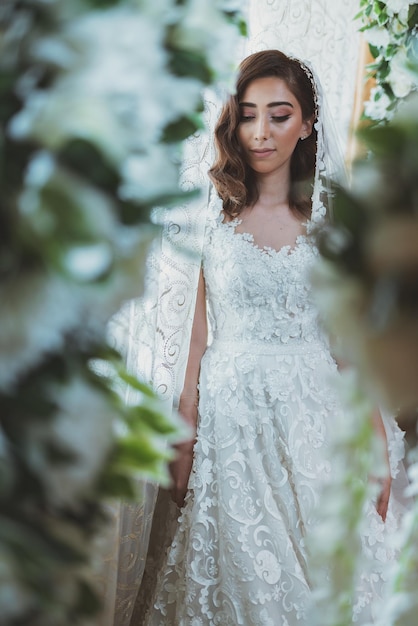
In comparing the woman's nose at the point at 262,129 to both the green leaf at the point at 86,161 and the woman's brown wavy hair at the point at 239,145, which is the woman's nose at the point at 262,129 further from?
the green leaf at the point at 86,161

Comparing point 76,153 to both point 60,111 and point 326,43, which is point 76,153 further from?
point 326,43

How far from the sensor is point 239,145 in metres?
1.75

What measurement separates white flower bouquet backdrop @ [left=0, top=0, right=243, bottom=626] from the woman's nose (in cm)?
135

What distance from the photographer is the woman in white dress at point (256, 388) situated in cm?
154

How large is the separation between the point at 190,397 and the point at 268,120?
637mm

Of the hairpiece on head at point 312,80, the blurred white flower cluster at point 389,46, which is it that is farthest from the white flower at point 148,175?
the blurred white flower cluster at point 389,46

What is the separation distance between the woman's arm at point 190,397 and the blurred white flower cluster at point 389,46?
659mm

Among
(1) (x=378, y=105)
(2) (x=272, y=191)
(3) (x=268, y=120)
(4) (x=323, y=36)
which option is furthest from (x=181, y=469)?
(4) (x=323, y=36)

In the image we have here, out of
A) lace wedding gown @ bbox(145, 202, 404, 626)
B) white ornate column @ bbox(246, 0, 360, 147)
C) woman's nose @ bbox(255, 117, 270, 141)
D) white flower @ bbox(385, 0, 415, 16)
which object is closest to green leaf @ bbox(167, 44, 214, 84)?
lace wedding gown @ bbox(145, 202, 404, 626)

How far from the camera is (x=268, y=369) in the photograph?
5.40 feet

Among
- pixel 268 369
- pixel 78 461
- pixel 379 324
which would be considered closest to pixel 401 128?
pixel 379 324

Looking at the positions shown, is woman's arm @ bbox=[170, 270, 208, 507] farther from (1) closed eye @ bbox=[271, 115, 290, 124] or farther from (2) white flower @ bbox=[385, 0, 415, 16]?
(2) white flower @ bbox=[385, 0, 415, 16]

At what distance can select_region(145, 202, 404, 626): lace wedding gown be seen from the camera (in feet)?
5.00

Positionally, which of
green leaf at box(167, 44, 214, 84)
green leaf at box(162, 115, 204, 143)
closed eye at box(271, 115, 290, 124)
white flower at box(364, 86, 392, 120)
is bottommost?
green leaf at box(162, 115, 204, 143)
